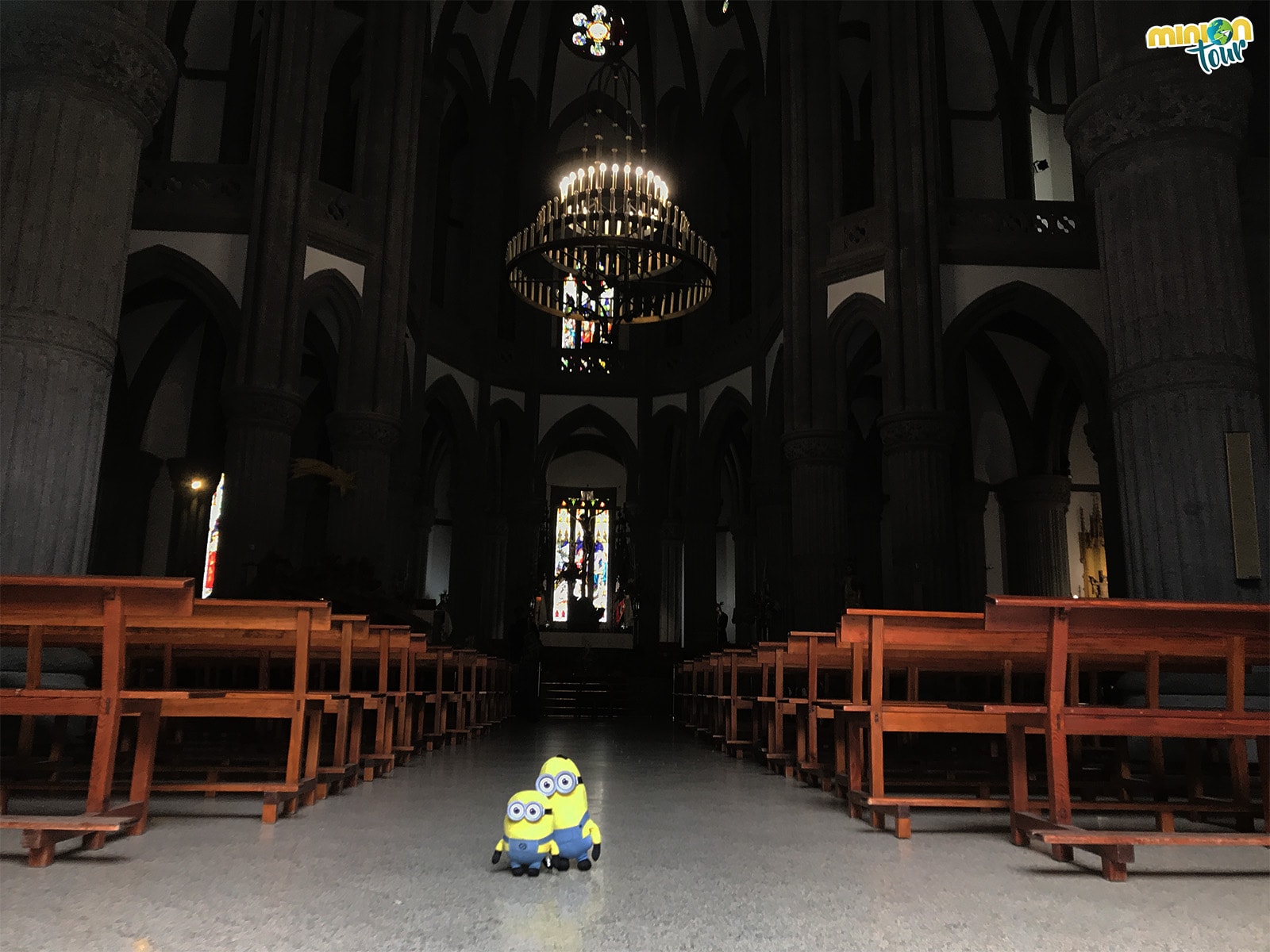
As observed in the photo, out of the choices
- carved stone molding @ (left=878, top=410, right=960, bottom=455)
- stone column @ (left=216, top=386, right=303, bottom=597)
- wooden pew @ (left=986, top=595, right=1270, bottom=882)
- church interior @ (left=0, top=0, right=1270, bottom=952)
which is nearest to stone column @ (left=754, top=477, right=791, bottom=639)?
church interior @ (left=0, top=0, right=1270, bottom=952)

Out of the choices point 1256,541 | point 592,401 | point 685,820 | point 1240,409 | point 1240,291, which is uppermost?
point 592,401

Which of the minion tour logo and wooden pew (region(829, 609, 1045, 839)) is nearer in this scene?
wooden pew (region(829, 609, 1045, 839))

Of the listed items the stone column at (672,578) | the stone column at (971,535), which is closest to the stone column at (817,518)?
the stone column at (971,535)

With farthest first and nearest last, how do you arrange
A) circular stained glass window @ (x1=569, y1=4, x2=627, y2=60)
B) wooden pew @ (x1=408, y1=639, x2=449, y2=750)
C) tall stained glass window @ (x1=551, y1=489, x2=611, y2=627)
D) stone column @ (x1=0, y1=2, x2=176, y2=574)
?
tall stained glass window @ (x1=551, y1=489, x2=611, y2=627) < circular stained glass window @ (x1=569, y1=4, x2=627, y2=60) < wooden pew @ (x1=408, y1=639, x2=449, y2=750) < stone column @ (x1=0, y1=2, x2=176, y2=574)

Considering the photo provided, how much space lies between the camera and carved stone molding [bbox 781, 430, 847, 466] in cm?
1574

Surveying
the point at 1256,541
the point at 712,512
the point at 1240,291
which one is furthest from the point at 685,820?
the point at 712,512

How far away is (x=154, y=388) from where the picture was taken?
1939 cm

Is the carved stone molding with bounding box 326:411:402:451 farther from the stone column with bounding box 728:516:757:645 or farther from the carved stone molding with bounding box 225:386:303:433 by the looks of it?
the stone column with bounding box 728:516:757:645

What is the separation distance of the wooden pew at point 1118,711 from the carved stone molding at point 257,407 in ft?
39.2

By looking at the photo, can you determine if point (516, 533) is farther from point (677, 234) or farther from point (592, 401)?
point (677, 234)

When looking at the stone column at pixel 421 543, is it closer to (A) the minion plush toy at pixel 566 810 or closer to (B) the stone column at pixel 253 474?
(B) the stone column at pixel 253 474

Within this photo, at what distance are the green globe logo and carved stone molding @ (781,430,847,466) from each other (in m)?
8.05

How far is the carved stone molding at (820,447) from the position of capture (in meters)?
15.7

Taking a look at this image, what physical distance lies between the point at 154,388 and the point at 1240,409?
18.3 m
